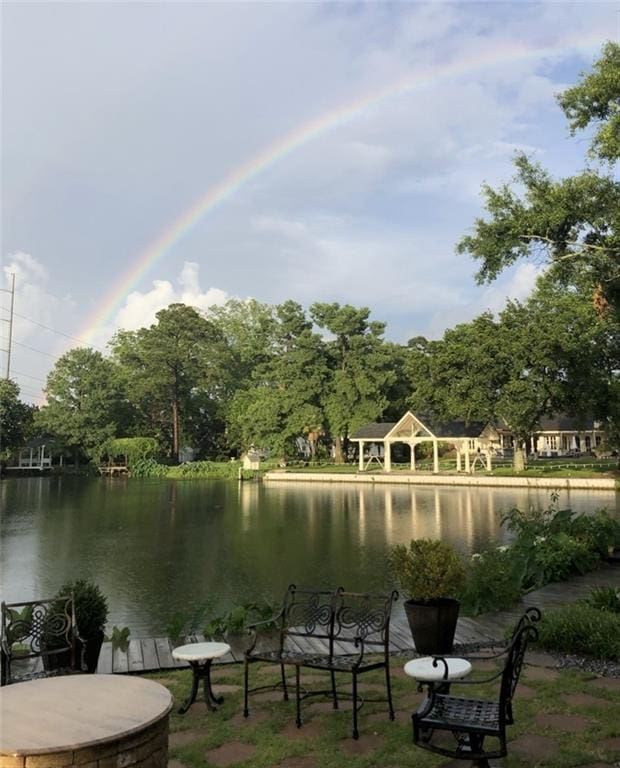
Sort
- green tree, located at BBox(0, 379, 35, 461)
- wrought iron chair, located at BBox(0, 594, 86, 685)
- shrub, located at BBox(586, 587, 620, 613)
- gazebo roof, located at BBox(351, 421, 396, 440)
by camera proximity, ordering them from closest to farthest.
A: wrought iron chair, located at BBox(0, 594, 86, 685) < shrub, located at BBox(586, 587, 620, 613) < gazebo roof, located at BBox(351, 421, 396, 440) < green tree, located at BBox(0, 379, 35, 461)

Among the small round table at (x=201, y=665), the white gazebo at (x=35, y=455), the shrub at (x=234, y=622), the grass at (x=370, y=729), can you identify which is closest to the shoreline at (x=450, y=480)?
the white gazebo at (x=35, y=455)

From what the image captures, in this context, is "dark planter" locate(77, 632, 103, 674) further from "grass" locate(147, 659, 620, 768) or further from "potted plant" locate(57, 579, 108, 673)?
"grass" locate(147, 659, 620, 768)

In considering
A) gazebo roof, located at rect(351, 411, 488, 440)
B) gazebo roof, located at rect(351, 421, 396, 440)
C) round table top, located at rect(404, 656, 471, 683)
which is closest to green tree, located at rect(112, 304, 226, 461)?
gazebo roof, located at rect(351, 421, 396, 440)

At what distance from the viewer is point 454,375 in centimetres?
3466

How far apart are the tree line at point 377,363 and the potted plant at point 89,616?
10.3m

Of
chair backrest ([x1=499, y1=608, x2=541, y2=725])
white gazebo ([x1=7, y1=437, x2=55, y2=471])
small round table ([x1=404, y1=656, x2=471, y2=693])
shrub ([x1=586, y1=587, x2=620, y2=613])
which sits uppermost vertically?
white gazebo ([x1=7, y1=437, x2=55, y2=471])

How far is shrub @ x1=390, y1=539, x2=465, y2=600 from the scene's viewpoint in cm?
581

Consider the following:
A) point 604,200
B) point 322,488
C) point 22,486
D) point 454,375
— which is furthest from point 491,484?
point 22,486

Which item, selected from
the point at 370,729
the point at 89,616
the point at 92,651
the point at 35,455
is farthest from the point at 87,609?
the point at 35,455

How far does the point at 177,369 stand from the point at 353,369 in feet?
54.4

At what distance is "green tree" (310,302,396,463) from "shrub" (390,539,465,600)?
122 ft

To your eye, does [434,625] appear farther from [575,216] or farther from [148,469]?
[148,469]

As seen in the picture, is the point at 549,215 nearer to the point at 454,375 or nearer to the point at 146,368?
the point at 454,375

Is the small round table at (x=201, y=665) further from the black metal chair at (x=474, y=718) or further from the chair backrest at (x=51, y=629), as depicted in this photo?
the black metal chair at (x=474, y=718)
